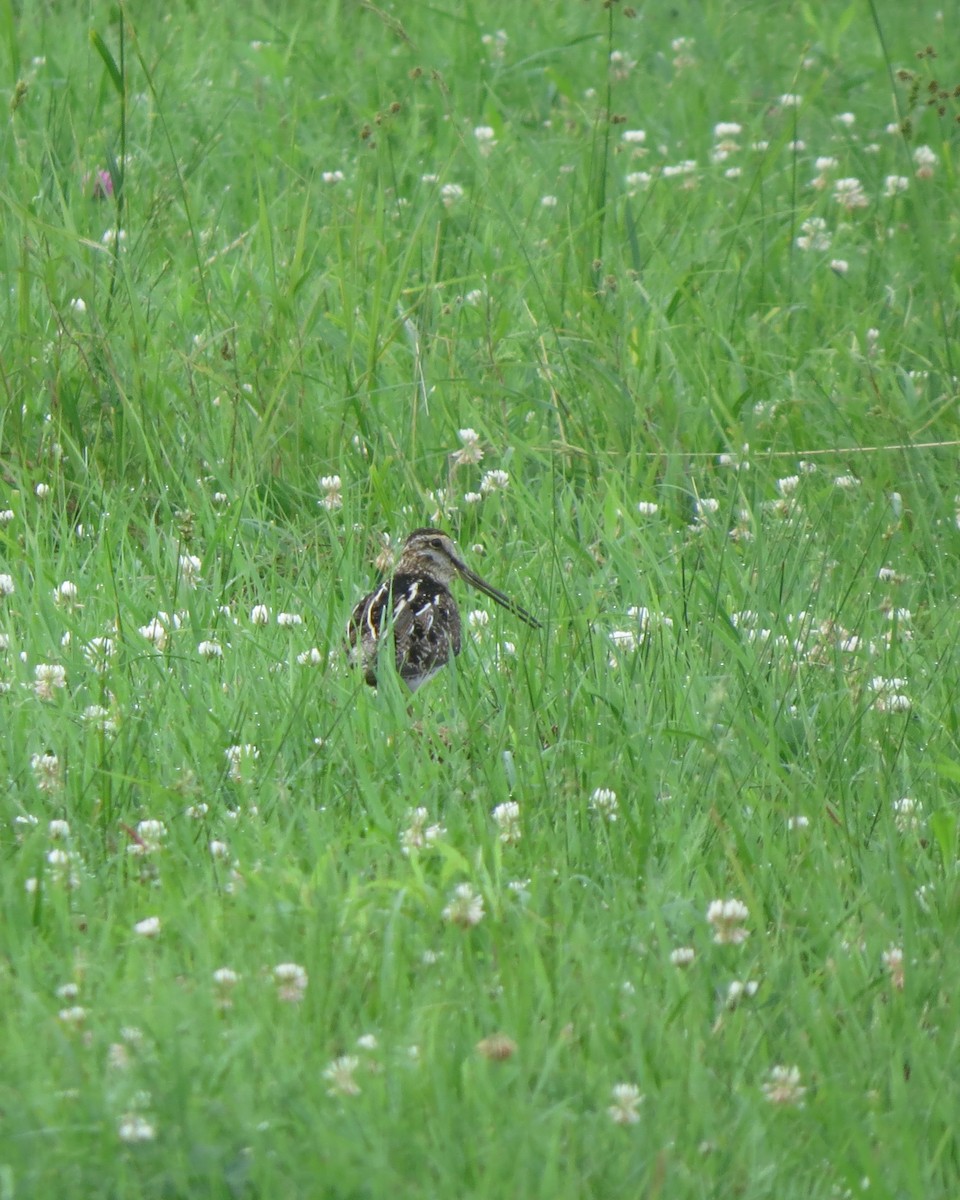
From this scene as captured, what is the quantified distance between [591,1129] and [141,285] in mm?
4040

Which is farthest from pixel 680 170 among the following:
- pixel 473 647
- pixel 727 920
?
pixel 727 920

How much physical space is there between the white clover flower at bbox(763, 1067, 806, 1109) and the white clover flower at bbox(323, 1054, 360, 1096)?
0.67 metres

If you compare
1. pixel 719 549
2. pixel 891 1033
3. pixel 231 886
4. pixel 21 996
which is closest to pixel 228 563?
pixel 719 549

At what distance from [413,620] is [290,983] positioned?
5.83ft

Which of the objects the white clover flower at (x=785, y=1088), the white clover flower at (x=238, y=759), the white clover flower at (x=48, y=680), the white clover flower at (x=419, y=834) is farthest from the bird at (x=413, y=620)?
the white clover flower at (x=785, y=1088)

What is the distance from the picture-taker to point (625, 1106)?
281 cm

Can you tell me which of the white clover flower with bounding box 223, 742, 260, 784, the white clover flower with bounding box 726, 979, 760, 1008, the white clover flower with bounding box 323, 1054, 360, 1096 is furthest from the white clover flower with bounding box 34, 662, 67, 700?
the white clover flower with bounding box 726, 979, 760, 1008

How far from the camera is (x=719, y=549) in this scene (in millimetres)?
5109

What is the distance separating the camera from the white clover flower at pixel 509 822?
3676 millimetres

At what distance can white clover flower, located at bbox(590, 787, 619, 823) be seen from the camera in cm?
380

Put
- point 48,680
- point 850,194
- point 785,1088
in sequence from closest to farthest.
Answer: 1. point 785,1088
2. point 48,680
3. point 850,194

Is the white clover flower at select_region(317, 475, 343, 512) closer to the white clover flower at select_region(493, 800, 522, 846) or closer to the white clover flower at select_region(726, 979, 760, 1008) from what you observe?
the white clover flower at select_region(493, 800, 522, 846)

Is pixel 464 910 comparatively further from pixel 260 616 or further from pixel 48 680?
pixel 260 616

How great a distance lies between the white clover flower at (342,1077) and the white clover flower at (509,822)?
2.99 feet
